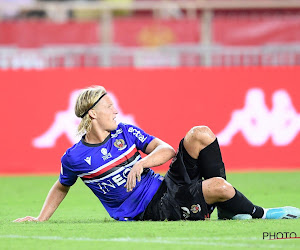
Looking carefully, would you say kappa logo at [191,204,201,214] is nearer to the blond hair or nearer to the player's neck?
the player's neck

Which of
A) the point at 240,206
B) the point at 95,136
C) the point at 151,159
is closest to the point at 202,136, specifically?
the point at 151,159

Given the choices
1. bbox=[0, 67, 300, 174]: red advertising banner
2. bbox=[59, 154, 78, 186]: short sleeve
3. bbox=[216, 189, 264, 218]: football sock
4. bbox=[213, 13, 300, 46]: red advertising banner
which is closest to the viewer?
bbox=[216, 189, 264, 218]: football sock

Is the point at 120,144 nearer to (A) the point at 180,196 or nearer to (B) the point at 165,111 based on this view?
(A) the point at 180,196

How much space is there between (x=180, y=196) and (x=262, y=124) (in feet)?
23.1

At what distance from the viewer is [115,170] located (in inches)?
283

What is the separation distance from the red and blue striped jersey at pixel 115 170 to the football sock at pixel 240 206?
67 cm

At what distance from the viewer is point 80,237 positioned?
639 centimetres

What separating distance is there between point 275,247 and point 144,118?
837 cm

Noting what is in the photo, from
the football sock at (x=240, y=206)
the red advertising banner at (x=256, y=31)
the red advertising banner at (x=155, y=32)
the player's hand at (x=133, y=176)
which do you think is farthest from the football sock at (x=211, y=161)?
the red advertising banner at (x=256, y=31)

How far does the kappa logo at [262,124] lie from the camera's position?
1394 centimetres

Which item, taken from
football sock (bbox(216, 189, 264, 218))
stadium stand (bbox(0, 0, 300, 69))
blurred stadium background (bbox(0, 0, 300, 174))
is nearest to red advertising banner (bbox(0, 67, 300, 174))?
blurred stadium background (bbox(0, 0, 300, 174))

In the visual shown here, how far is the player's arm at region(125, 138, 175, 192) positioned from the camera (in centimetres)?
681

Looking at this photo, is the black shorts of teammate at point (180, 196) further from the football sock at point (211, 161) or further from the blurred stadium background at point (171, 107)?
the blurred stadium background at point (171, 107)

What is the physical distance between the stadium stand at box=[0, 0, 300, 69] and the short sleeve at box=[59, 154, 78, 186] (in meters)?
8.81
